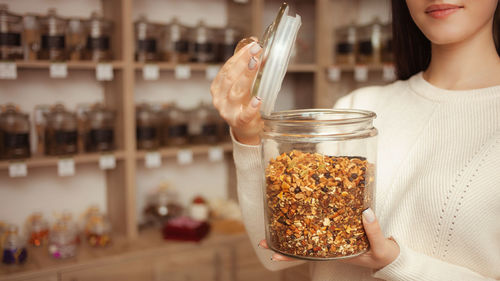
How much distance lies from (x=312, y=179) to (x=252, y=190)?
0.22 m

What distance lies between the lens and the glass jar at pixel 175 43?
6.85 ft

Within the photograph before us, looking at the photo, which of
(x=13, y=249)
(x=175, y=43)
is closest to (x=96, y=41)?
(x=175, y=43)

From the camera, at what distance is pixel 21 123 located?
5.84 feet

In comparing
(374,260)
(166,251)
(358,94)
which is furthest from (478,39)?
(166,251)

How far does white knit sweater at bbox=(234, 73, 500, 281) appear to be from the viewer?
0.74 meters

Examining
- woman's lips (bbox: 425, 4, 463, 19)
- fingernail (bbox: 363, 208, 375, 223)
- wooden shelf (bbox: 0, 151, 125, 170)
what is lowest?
wooden shelf (bbox: 0, 151, 125, 170)

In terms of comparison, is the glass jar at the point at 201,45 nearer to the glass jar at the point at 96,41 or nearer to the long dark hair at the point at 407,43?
the glass jar at the point at 96,41

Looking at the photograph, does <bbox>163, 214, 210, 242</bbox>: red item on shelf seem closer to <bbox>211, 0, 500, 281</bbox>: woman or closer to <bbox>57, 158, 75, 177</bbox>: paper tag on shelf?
<bbox>57, 158, 75, 177</bbox>: paper tag on shelf

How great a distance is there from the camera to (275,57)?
59 cm

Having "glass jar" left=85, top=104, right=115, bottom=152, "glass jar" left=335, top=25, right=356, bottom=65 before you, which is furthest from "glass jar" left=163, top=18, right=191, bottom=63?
"glass jar" left=335, top=25, right=356, bottom=65

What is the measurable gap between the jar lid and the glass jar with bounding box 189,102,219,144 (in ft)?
5.25

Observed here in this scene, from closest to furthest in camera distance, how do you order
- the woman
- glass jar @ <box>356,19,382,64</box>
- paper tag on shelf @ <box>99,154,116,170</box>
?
1. the woman
2. paper tag on shelf @ <box>99,154,116,170</box>
3. glass jar @ <box>356,19,382,64</box>

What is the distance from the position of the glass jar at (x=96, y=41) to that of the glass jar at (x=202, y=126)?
0.49 meters

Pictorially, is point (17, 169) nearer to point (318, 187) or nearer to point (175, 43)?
point (175, 43)
